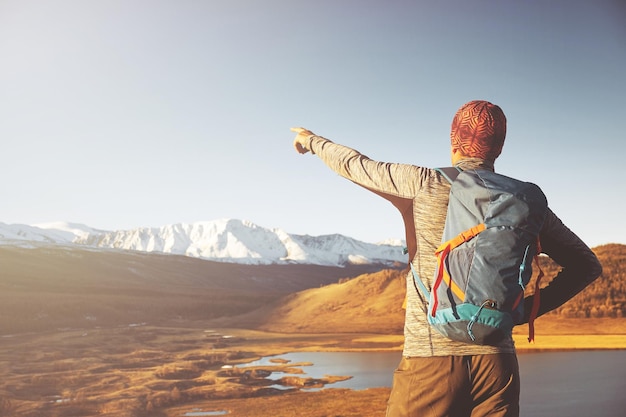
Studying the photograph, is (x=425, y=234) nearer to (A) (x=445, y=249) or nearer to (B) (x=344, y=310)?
(A) (x=445, y=249)

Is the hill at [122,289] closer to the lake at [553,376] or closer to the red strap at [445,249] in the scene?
the lake at [553,376]

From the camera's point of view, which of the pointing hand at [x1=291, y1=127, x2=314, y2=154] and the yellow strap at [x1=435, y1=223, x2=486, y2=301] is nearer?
the yellow strap at [x1=435, y1=223, x2=486, y2=301]

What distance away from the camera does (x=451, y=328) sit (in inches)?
58.8

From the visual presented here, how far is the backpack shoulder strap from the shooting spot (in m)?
1.60

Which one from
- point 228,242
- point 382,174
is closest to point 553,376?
point 382,174

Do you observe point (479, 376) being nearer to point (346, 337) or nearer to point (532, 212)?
point (532, 212)

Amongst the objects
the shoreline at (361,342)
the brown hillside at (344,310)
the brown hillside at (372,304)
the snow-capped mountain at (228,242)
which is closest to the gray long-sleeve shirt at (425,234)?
the shoreline at (361,342)

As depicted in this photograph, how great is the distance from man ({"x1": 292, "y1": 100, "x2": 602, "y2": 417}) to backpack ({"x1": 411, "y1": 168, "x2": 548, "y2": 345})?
0.27 ft

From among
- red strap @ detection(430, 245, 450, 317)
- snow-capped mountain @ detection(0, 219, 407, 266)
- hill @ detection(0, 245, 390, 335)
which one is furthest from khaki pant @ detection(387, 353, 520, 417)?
snow-capped mountain @ detection(0, 219, 407, 266)

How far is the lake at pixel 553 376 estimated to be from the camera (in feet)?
18.3

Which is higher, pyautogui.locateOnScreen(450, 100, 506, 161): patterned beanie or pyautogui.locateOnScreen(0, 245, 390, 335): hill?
pyautogui.locateOnScreen(450, 100, 506, 161): patterned beanie

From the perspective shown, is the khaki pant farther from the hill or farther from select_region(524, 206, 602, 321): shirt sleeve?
the hill

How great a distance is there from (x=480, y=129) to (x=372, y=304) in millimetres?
14666

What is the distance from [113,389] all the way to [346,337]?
6361mm
